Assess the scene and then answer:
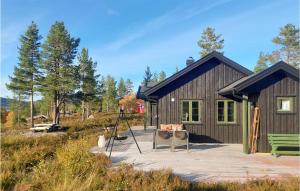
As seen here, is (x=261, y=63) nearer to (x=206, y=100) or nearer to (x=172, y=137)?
(x=206, y=100)

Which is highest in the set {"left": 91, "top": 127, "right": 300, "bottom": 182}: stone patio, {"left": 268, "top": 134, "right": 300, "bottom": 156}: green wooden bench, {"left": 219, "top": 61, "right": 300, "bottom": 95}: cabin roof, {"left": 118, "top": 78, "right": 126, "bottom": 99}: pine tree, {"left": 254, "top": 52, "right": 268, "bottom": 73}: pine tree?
{"left": 254, "top": 52, "right": 268, "bottom": 73}: pine tree

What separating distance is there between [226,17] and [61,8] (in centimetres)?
799

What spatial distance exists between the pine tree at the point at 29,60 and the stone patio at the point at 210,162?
29.6 m

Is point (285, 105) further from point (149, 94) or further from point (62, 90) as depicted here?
point (62, 90)

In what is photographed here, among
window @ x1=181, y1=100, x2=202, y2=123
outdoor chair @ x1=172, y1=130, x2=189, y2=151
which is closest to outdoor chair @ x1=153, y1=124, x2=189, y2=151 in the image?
outdoor chair @ x1=172, y1=130, x2=189, y2=151

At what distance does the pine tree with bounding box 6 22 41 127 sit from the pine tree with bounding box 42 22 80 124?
3.17 meters

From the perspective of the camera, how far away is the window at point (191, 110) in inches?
595

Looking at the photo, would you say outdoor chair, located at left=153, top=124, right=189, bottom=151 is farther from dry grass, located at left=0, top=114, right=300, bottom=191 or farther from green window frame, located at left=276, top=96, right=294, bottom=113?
dry grass, located at left=0, top=114, right=300, bottom=191

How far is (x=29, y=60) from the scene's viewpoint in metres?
39.0

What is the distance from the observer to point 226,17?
595 inches

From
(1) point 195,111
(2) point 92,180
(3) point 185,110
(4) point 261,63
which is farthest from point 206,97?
(4) point 261,63

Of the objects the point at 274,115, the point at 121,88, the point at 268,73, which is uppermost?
the point at 121,88

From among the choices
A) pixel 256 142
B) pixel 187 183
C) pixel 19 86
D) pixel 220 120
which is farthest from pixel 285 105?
pixel 19 86

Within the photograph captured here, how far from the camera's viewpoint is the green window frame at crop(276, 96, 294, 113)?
39.2 feet
